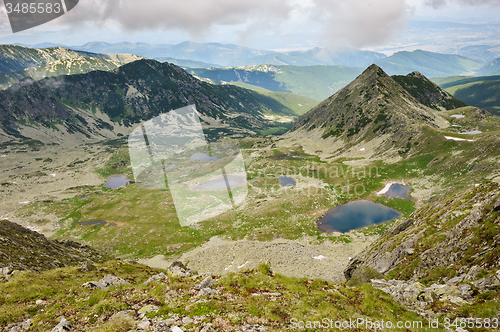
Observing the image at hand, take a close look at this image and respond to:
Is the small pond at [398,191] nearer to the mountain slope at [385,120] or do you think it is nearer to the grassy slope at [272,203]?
the grassy slope at [272,203]

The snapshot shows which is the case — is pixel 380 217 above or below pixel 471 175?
below

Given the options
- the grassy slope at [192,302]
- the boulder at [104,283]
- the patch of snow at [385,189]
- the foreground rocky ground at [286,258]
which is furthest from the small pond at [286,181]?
the boulder at [104,283]

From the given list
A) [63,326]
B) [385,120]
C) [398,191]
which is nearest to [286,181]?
[398,191]

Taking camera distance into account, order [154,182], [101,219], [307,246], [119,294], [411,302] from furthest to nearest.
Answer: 1. [154,182]
2. [101,219]
3. [307,246]
4. [411,302]
5. [119,294]

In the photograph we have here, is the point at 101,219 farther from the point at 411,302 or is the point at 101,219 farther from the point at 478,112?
the point at 478,112

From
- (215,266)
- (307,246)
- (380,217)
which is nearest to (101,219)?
(215,266)

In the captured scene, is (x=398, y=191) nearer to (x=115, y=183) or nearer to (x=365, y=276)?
(x=365, y=276)

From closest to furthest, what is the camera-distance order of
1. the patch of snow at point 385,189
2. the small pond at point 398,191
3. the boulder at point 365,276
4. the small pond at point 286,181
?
the boulder at point 365,276, the small pond at point 398,191, the patch of snow at point 385,189, the small pond at point 286,181
